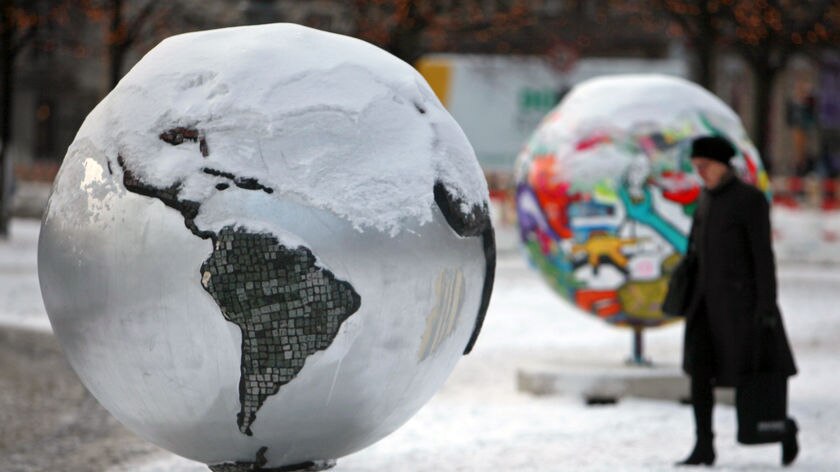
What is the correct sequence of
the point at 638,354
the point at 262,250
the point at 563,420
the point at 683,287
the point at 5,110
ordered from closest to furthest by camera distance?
the point at 262,250, the point at 683,287, the point at 563,420, the point at 638,354, the point at 5,110

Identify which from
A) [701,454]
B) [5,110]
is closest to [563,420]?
[701,454]

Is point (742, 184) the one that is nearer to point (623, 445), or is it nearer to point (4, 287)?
point (623, 445)

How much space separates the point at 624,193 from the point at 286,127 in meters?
4.62

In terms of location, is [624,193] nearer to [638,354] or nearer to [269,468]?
[638,354]

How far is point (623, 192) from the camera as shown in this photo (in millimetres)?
9289

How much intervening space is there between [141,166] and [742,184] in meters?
3.41

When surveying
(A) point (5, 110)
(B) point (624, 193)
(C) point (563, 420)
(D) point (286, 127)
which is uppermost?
(A) point (5, 110)

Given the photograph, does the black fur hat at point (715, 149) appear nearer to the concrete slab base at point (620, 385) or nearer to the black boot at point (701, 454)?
the black boot at point (701, 454)

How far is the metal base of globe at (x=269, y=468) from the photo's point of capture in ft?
17.0

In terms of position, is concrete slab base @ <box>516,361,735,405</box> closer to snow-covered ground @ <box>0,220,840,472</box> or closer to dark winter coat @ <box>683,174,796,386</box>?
snow-covered ground @ <box>0,220,840,472</box>

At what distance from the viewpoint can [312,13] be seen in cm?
3033

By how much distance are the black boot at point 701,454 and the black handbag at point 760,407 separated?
0.52ft

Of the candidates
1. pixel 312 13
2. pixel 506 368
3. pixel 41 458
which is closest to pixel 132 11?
pixel 312 13

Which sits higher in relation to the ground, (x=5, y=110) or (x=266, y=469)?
(x=5, y=110)
